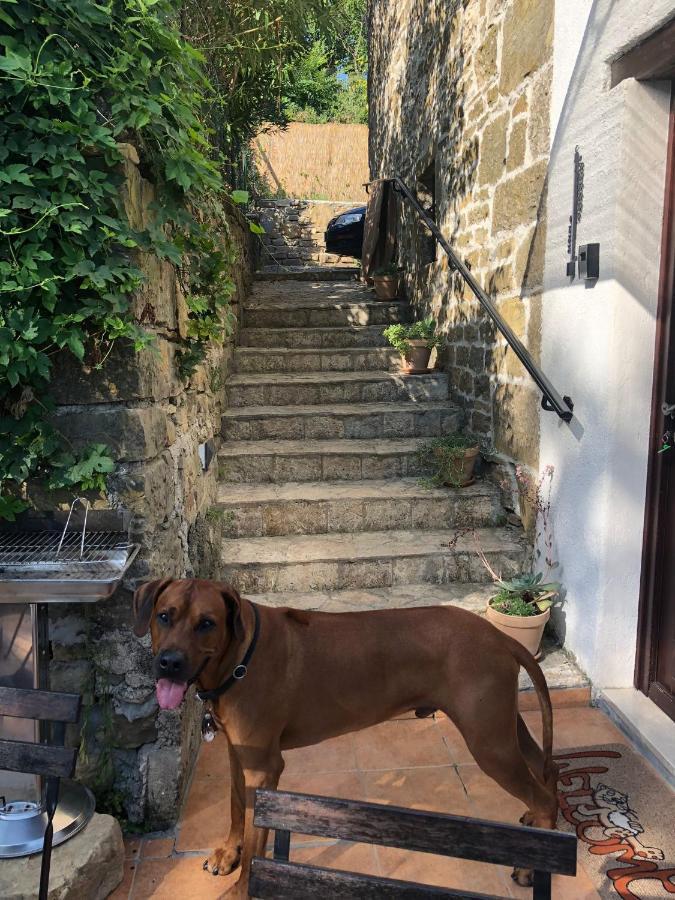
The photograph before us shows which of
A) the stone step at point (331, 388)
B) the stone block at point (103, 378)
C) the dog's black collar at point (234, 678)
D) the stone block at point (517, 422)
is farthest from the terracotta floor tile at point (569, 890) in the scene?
the stone step at point (331, 388)

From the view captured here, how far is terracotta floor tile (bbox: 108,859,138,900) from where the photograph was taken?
1.94 m

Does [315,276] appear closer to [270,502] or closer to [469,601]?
[270,502]

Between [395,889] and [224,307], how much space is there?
2741 millimetres

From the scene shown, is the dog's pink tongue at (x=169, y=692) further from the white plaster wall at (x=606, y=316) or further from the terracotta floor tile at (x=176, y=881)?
the white plaster wall at (x=606, y=316)

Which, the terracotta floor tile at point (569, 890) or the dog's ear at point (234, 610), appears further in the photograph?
the terracotta floor tile at point (569, 890)

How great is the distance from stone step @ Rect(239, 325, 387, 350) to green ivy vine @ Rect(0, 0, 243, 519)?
3.32 meters

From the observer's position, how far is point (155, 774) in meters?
2.23

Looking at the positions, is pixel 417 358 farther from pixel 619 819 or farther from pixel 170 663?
pixel 170 663

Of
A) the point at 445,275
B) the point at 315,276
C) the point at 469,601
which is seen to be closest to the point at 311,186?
the point at 315,276

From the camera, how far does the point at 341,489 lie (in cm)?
406

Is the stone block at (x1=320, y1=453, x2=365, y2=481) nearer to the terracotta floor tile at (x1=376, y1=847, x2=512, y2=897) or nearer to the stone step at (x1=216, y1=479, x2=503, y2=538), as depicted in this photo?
the stone step at (x1=216, y1=479, x2=503, y2=538)

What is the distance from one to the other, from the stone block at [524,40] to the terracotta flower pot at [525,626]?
109 inches

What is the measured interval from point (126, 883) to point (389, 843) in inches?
51.1

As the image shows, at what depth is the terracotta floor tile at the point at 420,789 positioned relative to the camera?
2332 millimetres
